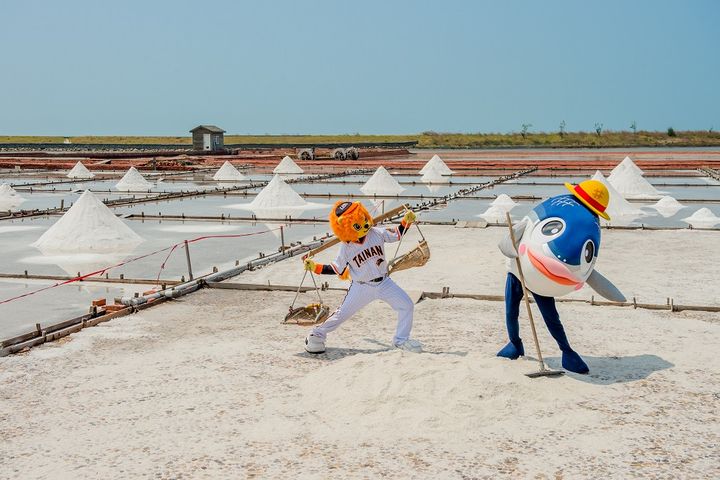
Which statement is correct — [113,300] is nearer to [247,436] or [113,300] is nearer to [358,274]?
[358,274]

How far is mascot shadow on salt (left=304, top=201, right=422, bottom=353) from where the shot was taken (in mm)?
6492

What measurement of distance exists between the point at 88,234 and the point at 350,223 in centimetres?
902

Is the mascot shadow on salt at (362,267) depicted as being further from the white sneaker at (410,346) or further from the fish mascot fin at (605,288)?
the fish mascot fin at (605,288)

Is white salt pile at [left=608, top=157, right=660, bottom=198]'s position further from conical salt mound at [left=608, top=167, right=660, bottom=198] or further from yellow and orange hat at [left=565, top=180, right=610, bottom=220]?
yellow and orange hat at [left=565, top=180, right=610, bottom=220]

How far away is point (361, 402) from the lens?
5422mm

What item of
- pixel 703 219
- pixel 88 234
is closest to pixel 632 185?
pixel 703 219

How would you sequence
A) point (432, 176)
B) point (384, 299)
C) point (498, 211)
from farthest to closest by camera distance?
point (432, 176) → point (498, 211) → point (384, 299)

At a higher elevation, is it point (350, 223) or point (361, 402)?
point (350, 223)

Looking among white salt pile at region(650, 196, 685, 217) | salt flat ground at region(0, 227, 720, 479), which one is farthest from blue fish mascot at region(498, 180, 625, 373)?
white salt pile at region(650, 196, 685, 217)

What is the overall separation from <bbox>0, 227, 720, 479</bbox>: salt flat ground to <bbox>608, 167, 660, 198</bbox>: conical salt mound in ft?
53.7

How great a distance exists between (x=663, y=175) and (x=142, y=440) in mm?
31407

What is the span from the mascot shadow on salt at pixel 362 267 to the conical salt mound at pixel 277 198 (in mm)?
14678

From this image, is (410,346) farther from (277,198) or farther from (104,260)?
(277,198)

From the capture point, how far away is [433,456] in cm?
465
